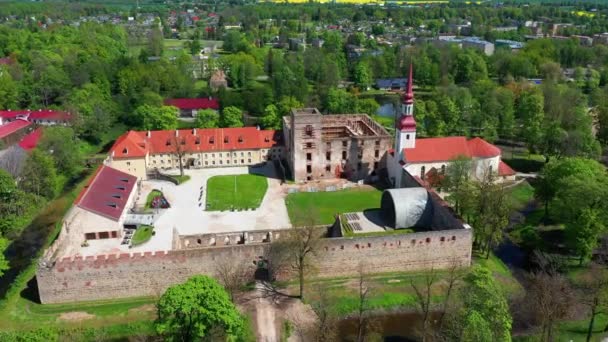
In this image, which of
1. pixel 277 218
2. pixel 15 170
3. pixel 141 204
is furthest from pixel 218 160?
pixel 15 170

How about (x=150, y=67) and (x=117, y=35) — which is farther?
(x=117, y=35)

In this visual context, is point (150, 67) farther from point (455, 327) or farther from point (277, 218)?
point (455, 327)

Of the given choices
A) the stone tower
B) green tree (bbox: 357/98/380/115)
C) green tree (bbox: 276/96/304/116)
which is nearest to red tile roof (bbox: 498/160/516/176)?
the stone tower

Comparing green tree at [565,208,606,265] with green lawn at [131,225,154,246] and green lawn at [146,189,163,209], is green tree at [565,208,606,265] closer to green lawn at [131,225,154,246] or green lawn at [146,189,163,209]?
green lawn at [131,225,154,246]

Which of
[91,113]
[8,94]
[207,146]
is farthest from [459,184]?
[8,94]

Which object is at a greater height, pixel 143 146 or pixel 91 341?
pixel 143 146

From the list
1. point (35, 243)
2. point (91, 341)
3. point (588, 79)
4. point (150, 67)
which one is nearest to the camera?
point (91, 341)
